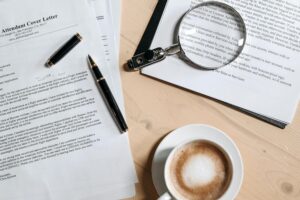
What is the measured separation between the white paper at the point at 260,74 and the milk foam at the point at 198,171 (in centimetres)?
12

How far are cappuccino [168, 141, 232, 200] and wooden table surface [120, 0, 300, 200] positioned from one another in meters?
0.06

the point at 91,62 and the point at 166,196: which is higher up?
the point at 91,62

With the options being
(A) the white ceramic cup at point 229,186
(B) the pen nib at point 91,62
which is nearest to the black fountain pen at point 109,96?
(B) the pen nib at point 91,62

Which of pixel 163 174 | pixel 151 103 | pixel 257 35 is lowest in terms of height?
pixel 163 174

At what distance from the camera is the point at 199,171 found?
75cm

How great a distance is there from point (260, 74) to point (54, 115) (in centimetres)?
38

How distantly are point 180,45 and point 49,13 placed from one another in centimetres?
25

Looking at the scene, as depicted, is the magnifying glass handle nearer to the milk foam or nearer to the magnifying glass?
the magnifying glass

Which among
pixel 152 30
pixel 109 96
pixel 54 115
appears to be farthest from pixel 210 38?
pixel 54 115

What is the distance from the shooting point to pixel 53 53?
2.56 feet

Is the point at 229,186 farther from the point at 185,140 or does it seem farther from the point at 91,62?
the point at 91,62

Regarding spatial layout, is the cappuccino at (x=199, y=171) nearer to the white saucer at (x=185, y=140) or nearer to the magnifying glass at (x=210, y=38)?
the white saucer at (x=185, y=140)

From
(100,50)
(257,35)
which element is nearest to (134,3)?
(100,50)

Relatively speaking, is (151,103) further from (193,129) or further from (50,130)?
(50,130)
